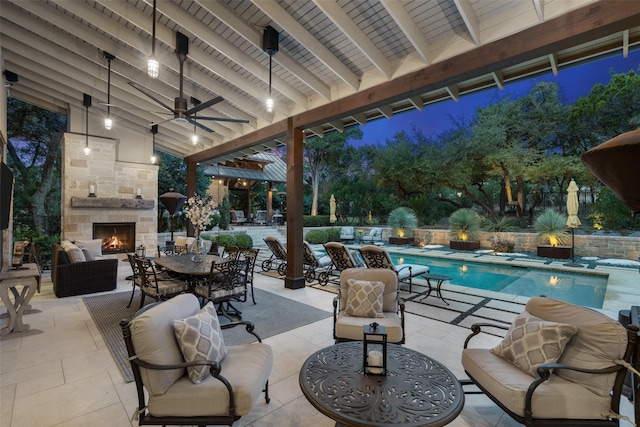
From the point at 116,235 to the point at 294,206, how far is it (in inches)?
235

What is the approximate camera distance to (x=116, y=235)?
856 centimetres

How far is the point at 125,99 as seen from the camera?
6773 millimetres

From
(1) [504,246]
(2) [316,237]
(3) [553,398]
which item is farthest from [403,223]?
(3) [553,398]

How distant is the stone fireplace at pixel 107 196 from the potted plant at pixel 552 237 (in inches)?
482

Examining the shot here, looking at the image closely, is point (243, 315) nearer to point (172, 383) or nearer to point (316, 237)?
point (172, 383)

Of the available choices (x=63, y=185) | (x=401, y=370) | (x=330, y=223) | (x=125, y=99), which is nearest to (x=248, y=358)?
(x=401, y=370)

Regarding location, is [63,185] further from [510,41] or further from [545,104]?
[545,104]

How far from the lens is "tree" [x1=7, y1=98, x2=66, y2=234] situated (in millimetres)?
10055

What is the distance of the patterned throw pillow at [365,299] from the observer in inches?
121

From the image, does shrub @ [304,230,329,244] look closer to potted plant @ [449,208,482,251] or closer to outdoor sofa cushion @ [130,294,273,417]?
potted plant @ [449,208,482,251]

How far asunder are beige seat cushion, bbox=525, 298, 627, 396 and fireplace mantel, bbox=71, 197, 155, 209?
30.9 ft

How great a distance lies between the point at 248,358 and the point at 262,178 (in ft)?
48.7

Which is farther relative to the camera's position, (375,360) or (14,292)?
(14,292)

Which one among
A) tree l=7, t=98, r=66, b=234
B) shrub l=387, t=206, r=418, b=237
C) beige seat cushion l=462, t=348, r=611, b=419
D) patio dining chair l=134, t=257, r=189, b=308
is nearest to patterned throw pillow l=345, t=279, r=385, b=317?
beige seat cushion l=462, t=348, r=611, b=419
